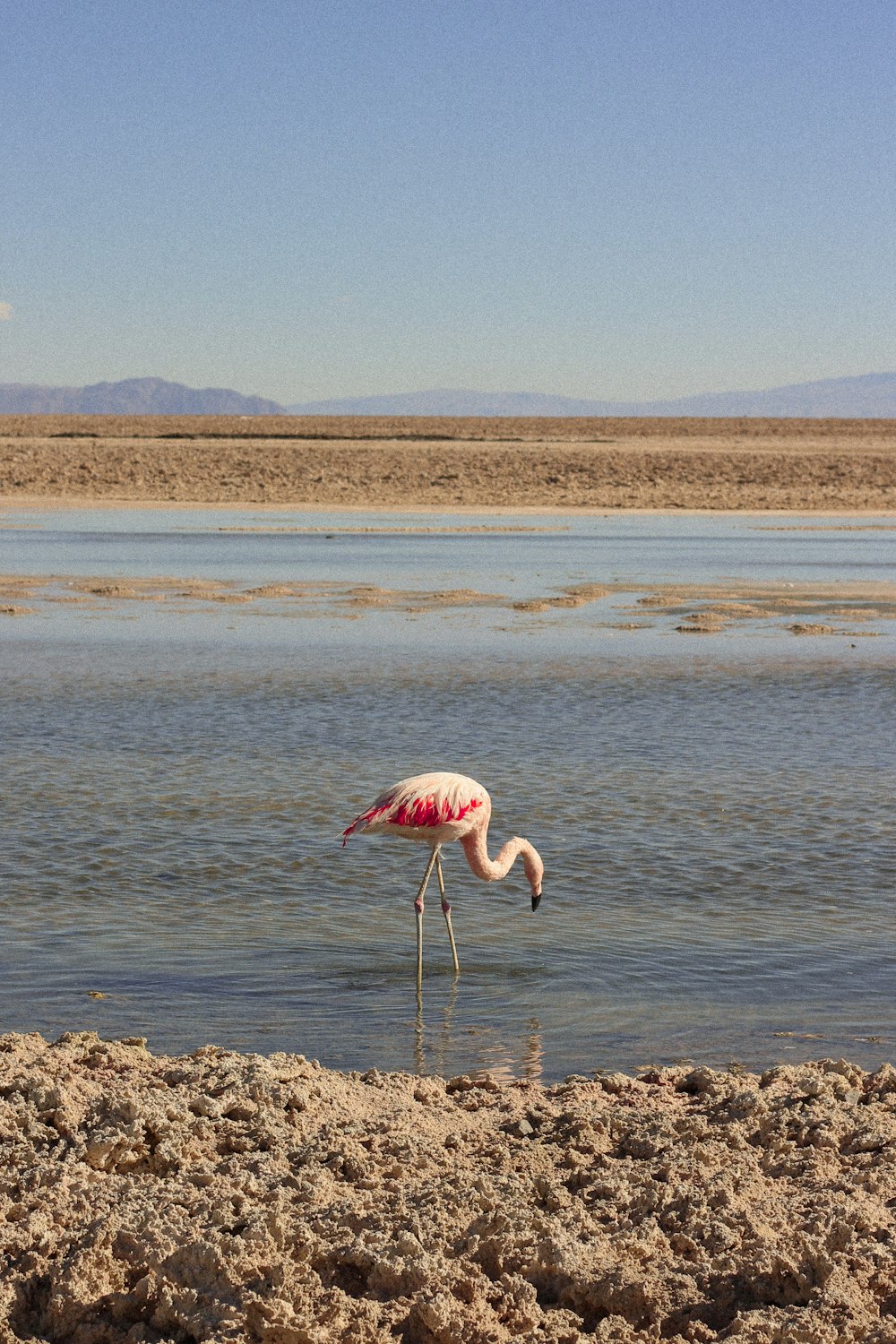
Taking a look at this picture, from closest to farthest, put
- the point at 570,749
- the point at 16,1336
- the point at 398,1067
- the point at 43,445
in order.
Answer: the point at 16,1336 < the point at 398,1067 < the point at 570,749 < the point at 43,445

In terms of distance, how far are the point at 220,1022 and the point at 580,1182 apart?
227cm

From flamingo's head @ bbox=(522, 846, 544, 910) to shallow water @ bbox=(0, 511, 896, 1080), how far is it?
10.6 inches

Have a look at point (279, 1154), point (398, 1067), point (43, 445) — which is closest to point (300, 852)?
point (398, 1067)

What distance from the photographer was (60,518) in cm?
3884

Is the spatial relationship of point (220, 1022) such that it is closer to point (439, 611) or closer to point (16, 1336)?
point (16, 1336)

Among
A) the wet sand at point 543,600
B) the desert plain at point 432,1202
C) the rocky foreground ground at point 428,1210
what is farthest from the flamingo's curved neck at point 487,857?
the wet sand at point 543,600

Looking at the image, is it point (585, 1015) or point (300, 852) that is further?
point (300, 852)

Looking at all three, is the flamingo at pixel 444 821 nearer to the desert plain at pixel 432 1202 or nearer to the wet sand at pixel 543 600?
the desert plain at pixel 432 1202

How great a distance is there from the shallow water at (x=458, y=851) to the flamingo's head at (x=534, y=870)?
0.27 meters

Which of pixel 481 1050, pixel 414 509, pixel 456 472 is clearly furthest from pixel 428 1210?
pixel 456 472

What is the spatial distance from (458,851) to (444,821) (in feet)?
8.90

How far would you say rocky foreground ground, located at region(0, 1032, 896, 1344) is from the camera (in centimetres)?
427

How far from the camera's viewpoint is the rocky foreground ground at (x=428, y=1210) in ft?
14.0

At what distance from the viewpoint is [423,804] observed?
7.74m
